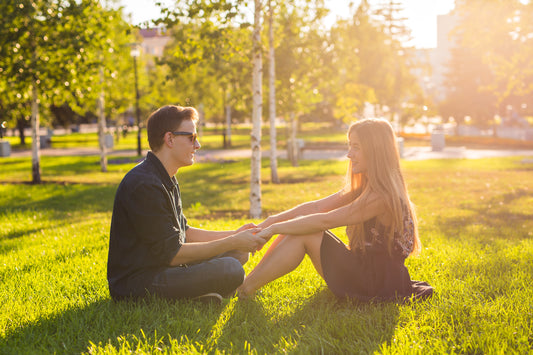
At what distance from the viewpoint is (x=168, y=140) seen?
162 inches

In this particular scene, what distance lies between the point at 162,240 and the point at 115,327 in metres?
0.77

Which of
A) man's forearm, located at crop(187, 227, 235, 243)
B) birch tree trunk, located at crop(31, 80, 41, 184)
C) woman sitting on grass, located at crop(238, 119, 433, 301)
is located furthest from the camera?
birch tree trunk, located at crop(31, 80, 41, 184)

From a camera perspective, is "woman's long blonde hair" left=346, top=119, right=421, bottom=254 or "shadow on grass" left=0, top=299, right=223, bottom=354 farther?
"woman's long blonde hair" left=346, top=119, right=421, bottom=254

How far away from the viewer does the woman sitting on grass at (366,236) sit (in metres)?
4.22

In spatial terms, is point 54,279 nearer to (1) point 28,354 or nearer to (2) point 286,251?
(1) point 28,354

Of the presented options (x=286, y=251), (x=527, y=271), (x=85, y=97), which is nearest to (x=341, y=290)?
(x=286, y=251)

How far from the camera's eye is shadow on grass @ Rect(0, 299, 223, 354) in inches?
143

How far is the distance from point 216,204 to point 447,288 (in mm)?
8773

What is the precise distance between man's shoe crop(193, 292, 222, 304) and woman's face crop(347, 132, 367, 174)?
1.64m

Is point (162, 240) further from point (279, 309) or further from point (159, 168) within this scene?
point (279, 309)

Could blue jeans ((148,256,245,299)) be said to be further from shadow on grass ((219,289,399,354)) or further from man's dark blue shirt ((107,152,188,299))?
shadow on grass ((219,289,399,354))

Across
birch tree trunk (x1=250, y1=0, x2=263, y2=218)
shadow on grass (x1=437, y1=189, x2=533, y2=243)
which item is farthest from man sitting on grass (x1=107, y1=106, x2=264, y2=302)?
birch tree trunk (x1=250, y1=0, x2=263, y2=218)

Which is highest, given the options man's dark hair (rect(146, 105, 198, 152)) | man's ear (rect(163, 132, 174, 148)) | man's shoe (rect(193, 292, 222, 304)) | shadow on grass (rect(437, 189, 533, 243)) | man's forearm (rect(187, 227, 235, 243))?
man's dark hair (rect(146, 105, 198, 152))

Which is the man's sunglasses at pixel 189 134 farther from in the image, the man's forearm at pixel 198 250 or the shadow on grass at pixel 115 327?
the shadow on grass at pixel 115 327
